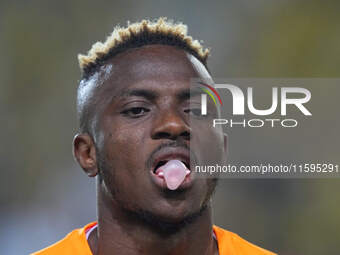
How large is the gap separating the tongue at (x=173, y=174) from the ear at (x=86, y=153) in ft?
1.22

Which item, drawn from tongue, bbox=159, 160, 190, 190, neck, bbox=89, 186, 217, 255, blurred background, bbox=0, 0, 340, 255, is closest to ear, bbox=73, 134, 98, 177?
neck, bbox=89, 186, 217, 255

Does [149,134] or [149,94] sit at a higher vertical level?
[149,94]

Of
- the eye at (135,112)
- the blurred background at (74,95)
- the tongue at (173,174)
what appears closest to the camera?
the tongue at (173,174)

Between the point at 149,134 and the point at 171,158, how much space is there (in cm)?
12

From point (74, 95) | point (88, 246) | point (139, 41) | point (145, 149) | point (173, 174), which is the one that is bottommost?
point (88, 246)

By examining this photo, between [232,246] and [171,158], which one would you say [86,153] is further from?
[232,246]

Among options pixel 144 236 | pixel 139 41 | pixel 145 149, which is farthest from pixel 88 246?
pixel 139 41

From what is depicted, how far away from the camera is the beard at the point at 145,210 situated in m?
2.05

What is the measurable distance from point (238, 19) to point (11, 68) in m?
2.16

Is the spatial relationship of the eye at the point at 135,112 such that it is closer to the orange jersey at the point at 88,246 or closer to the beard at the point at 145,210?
the beard at the point at 145,210

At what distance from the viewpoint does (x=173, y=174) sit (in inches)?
78.2

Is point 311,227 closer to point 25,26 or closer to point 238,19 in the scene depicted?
point 238,19

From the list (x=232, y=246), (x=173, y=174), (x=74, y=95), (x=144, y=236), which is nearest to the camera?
(x=173, y=174)

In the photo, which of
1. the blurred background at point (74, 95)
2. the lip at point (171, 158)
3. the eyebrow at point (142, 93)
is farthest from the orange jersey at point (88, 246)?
the blurred background at point (74, 95)
